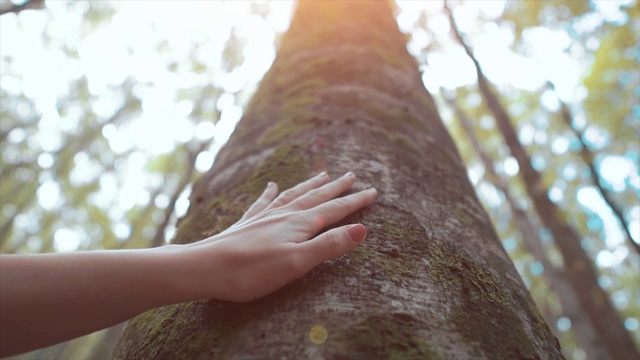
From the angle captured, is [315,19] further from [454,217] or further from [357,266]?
[357,266]

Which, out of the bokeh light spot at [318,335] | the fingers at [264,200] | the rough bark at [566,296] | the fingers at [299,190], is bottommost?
the rough bark at [566,296]

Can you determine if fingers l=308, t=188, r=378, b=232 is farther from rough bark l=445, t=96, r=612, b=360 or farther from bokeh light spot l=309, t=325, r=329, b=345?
rough bark l=445, t=96, r=612, b=360

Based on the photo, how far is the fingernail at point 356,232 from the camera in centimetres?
106

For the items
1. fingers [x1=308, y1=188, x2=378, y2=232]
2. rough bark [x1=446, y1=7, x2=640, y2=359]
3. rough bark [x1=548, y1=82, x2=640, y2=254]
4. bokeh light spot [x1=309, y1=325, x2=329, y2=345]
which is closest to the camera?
bokeh light spot [x1=309, y1=325, x2=329, y2=345]

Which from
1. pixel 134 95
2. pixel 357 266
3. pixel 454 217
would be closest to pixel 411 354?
pixel 357 266

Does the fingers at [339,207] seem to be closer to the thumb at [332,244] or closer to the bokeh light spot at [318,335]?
the thumb at [332,244]

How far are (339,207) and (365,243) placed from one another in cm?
15

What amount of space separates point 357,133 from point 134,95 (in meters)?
13.0

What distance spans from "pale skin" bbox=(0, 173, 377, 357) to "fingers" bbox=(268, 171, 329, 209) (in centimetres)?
16

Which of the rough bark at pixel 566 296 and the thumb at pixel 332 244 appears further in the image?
the rough bark at pixel 566 296

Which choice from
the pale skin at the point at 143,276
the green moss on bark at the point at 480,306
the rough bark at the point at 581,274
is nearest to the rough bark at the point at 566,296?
the rough bark at the point at 581,274

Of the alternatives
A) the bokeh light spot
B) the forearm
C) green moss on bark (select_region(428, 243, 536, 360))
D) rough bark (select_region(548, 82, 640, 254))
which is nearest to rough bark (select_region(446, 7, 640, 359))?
rough bark (select_region(548, 82, 640, 254))

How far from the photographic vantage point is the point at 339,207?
1264 millimetres

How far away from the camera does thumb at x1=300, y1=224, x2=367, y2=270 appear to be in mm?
1040
